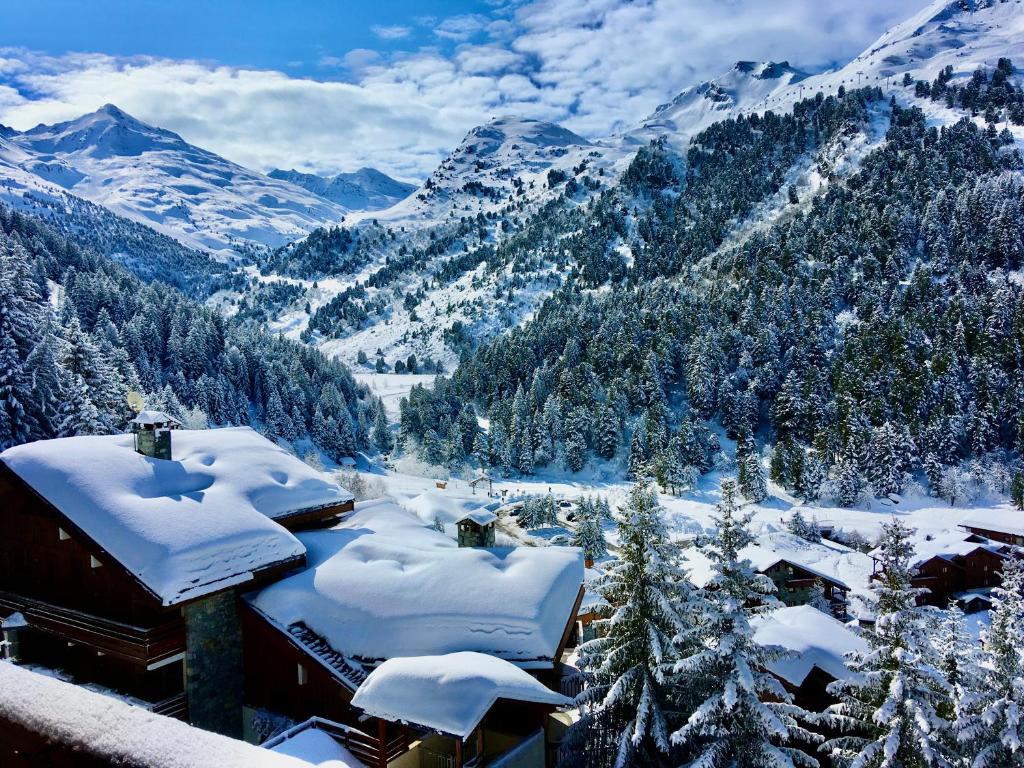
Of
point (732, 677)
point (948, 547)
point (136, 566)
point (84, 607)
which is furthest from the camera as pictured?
point (948, 547)

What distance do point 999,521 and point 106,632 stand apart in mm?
85646

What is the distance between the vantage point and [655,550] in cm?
1595

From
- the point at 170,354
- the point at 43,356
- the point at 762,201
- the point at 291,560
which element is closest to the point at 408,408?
the point at 170,354

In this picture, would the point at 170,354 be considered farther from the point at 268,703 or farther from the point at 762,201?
the point at 762,201

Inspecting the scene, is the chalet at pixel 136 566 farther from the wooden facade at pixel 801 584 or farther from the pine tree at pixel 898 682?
the wooden facade at pixel 801 584

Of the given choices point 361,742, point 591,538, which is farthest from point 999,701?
point 591,538

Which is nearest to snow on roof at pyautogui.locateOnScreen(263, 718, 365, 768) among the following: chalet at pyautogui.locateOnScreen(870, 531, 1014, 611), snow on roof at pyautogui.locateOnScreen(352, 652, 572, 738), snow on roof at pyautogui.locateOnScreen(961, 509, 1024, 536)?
snow on roof at pyautogui.locateOnScreen(352, 652, 572, 738)

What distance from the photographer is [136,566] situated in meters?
17.1

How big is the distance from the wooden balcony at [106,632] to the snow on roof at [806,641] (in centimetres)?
1835

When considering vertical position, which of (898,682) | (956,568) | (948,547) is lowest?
(956,568)

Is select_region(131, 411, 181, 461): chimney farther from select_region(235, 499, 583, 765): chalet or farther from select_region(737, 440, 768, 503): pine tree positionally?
select_region(737, 440, 768, 503): pine tree

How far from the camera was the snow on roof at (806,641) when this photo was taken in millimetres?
22281

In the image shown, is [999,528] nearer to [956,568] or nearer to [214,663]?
[956,568]

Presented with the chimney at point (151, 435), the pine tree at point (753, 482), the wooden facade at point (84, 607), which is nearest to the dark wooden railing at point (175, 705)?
the wooden facade at point (84, 607)
